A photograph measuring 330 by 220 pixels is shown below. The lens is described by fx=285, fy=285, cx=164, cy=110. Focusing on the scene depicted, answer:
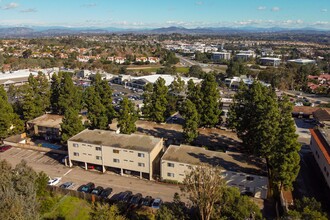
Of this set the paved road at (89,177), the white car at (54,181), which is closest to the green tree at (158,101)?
the paved road at (89,177)

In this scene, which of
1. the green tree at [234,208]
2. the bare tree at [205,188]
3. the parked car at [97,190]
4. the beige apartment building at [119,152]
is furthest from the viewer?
the beige apartment building at [119,152]

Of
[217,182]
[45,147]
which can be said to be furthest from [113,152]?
[217,182]

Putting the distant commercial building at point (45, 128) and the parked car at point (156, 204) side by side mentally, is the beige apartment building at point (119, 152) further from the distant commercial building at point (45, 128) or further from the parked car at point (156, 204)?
the distant commercial building at point (45, 128)

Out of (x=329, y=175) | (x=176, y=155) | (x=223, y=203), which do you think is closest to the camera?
(x=223, y=203)

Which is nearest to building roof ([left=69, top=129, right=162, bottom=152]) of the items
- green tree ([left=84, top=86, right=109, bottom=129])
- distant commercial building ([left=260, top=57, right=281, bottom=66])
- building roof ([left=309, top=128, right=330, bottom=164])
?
green tree ([left=84, top=86, right=109, bottom=129])

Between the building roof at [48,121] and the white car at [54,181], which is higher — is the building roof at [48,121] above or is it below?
above

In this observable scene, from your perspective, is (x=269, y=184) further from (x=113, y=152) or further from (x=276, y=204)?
(x=113, y=152)

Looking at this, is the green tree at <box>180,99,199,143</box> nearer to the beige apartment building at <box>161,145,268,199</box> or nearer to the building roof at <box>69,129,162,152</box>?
the beige apartment building at <box>161,145,268,199</box>
